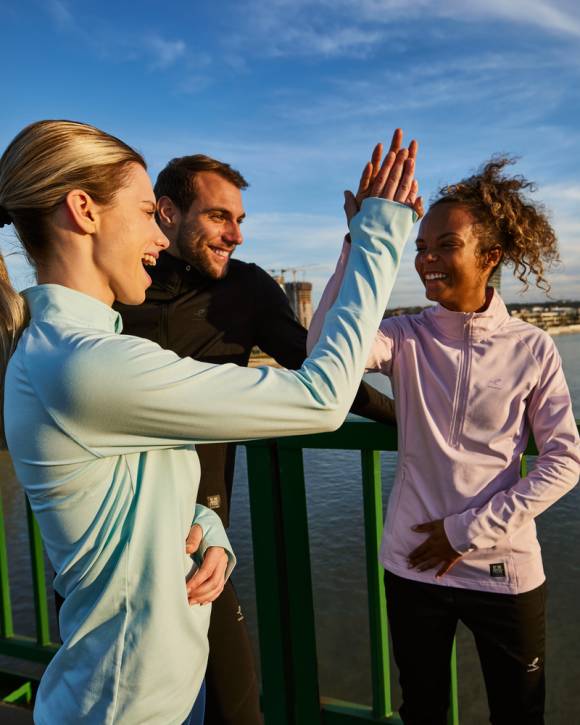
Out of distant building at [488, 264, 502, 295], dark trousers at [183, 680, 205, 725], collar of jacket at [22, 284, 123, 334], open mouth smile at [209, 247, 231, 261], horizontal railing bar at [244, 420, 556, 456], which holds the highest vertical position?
open mouth smile at [209, 247, 231, 261]

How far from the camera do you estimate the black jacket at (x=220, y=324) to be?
2014 mm

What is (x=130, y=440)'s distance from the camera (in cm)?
104

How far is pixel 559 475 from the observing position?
1.71 m

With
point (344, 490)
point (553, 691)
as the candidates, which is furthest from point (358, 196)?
point (344, 490)

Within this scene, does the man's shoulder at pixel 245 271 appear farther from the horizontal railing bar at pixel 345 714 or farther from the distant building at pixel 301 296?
the distant building at pixel 301 296

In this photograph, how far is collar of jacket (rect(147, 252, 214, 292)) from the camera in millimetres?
2143

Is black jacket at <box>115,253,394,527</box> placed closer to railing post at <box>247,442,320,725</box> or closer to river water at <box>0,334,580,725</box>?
railing post at <box>247,442,320,725</box>

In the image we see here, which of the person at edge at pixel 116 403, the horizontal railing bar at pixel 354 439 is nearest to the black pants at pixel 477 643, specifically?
the horizontal railing bar at pixel 354 439

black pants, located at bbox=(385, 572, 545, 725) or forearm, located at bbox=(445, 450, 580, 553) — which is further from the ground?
forearm, located at bbox=(445, 450, 580, 553)

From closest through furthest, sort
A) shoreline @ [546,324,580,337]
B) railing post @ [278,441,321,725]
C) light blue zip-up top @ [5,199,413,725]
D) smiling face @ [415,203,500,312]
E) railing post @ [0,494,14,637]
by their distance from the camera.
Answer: light blue zip-up top @ [5,199,413,725]
smiling face @ [415,203,500,312]
railing post @ [278,441,321,725]
railing post @ [0,494,14,637]
shoreline @ [546,324,580,337]

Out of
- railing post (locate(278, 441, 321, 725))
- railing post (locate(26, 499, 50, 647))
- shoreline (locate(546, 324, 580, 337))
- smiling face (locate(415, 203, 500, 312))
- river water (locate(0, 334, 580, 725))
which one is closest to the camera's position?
smiling face (locate(415, 203, 500, 312))

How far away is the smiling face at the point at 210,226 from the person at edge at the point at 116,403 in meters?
0.90

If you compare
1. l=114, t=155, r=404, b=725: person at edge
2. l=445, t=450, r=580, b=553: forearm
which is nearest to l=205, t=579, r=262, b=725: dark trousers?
l=114, t=155, r=404, b=725: person at edge

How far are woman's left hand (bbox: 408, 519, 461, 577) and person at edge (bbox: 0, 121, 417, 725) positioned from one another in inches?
29.8
